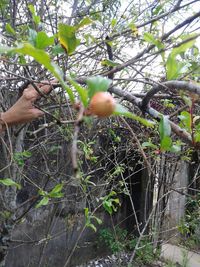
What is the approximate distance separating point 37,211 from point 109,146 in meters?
1.07

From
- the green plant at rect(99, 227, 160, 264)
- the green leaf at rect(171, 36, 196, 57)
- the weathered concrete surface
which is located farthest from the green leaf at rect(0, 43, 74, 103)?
the weathered concrete surface

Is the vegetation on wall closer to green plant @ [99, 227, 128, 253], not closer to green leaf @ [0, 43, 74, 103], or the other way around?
green leaf @ [0, 43, 74, 103]

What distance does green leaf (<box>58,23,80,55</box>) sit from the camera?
694 mm

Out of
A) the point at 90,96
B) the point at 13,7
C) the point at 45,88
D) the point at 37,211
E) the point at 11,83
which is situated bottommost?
the point at 37,211

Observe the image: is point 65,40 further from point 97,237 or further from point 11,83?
point 97,237

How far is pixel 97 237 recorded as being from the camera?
4371 mm

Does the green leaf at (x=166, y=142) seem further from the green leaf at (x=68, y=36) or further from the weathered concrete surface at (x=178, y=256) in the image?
the weathered concrete surface at (x=178, y=256)

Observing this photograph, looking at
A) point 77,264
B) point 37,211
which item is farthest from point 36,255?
point 77,264

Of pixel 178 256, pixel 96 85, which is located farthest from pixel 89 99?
pixel 178 256

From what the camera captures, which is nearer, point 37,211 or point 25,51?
point 25,51

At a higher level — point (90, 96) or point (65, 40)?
point (65, 40)

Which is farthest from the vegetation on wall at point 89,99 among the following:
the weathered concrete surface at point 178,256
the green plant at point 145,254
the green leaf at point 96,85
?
the weathered concrete surface at point 178,256

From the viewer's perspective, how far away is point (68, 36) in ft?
2.31

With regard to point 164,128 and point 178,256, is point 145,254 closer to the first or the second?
point 178,256
